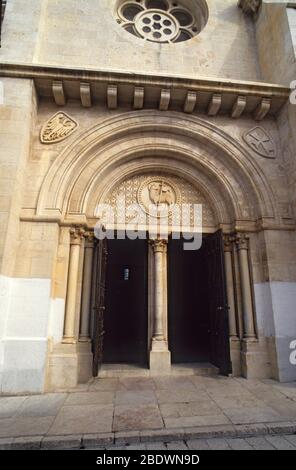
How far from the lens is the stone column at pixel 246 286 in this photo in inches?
197

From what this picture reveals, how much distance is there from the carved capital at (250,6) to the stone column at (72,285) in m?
7.14

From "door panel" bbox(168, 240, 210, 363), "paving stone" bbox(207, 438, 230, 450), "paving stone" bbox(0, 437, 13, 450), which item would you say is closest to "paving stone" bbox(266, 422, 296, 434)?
"paving stone" bbox(207, 438, 230, 450)

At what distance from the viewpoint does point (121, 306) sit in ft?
30.0

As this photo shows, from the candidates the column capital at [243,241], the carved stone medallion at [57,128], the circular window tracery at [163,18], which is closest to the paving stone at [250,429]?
the column capital at [243,241]

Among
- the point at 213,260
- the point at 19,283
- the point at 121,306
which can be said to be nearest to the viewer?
the point at 19,283

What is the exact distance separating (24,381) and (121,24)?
27.0 feet

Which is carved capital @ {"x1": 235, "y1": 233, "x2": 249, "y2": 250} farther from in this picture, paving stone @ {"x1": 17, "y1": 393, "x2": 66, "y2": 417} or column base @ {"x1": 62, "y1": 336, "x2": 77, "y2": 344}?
paving stone @ {"x1": 17, "y1": 393, "x2": 66, "y2": 417}

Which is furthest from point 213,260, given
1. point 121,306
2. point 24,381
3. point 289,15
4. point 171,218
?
point 289,15

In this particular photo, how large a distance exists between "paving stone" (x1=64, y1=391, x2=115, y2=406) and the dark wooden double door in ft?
6.31

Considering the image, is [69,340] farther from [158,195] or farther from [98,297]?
[158,195]

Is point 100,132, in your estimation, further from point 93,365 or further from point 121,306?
point 121,306

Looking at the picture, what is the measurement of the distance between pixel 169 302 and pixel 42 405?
530 cm

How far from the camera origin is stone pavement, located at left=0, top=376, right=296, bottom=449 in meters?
2.57

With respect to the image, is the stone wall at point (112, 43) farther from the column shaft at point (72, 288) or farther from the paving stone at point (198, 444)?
the paving stone at point (198, 444)
